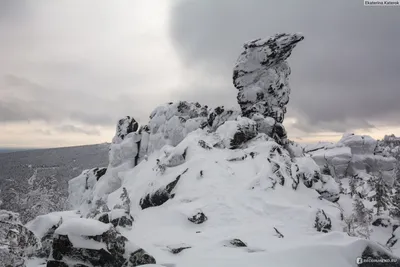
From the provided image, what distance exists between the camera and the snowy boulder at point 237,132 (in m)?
36.2

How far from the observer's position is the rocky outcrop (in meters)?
45.2

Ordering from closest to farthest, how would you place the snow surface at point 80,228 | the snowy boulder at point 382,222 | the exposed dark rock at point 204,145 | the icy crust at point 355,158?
the snow surface at point 80,228 → the exposed dark rock at point 204,145 → the snowy boulder at point 382,222 → the icy crust at point 355,158

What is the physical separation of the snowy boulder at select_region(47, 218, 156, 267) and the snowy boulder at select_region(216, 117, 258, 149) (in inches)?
934

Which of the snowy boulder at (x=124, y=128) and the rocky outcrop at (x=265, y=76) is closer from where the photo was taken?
the rocky outcrop at (x=265, y=76)

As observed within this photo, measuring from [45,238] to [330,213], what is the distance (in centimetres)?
2277

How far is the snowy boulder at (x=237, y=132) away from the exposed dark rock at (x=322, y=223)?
46.0ft

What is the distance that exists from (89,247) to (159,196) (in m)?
14.4

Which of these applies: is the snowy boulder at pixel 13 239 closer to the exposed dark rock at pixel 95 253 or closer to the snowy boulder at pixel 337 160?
the exposed dark rock at pixel 95 253

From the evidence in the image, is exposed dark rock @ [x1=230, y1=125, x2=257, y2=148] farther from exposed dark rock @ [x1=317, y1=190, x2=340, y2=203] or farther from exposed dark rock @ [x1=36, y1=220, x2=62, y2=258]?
exposed dark rock @ [x1=36, y1=220, x2=62, y2=258]

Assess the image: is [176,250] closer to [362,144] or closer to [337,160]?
[337,160]

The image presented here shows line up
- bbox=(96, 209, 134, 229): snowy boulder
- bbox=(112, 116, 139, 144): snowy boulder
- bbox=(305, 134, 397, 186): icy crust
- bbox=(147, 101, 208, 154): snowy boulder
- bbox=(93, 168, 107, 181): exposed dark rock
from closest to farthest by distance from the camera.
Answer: bbox=(96, 209, 134, 229): snowy boulder, bbox=(147, 101, 208, 154): snowy boulder, bbox=(93, 168, 107, 181): exposed dark rock, bbox=(112, 116, 139, 144): snowy boulder, bbox=(305, 134, 397, 186): icy crust

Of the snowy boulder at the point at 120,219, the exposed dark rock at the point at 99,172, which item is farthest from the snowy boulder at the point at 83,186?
→ the snowy boulder at the point at 120,219

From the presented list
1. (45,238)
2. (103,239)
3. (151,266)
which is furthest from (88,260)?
(45,238)

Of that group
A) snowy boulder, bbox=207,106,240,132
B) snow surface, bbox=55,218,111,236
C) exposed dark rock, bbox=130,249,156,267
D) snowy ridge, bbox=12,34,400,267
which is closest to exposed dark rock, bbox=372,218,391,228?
snowy ridge, bbox=12,34,400,267
